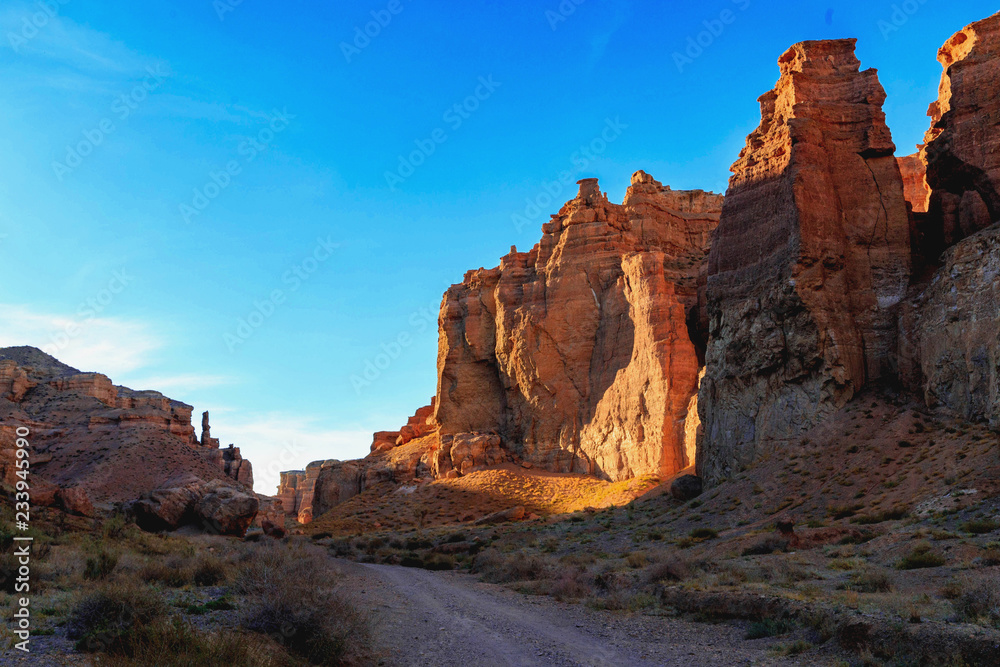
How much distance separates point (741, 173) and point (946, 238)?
11.0 m

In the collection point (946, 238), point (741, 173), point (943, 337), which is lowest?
point (943, 337)

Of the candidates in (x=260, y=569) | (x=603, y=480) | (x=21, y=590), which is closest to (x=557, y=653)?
(x=260, y=569)

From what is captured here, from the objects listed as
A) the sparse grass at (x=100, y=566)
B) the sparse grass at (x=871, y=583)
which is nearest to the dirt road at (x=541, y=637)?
the sparse grass at (x=871, y=583)

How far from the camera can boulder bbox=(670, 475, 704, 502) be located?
1516 inches

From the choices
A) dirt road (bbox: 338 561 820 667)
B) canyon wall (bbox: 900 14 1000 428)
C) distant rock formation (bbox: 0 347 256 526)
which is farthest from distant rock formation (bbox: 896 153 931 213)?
distant rock formation (bbox: 0 347 256 526)

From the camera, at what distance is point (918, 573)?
46.2 ft

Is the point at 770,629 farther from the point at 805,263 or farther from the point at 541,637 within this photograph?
the point at 805,263

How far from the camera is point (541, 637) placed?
12070mm

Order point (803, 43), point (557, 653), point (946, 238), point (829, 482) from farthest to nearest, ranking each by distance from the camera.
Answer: point (803, 43)
point (946, 238)
point (829, 482)
point (557, 653)

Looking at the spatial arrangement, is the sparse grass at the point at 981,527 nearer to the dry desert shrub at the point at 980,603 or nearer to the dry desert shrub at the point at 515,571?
the dry desert shrub at the point at 980,603

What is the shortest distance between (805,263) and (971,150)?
30.3 ft

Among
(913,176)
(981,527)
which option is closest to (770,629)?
(981,527)

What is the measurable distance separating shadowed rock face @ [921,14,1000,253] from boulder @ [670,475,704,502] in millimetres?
17322

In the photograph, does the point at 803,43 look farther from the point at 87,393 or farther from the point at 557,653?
the point at 87,393
